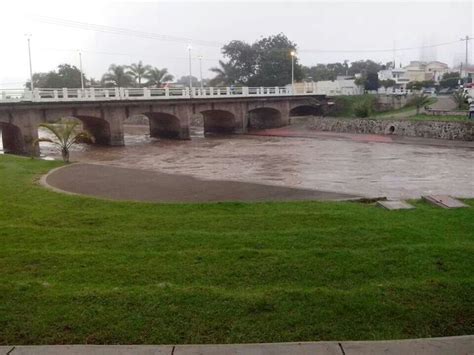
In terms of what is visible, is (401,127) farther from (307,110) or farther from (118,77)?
(118,77)

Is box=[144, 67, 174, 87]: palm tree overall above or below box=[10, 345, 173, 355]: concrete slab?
above

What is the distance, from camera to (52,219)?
349 inches

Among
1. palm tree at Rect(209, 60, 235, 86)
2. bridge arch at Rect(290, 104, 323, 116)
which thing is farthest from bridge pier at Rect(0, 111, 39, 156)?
palm tree at Rect(209, 60, 235, 86)

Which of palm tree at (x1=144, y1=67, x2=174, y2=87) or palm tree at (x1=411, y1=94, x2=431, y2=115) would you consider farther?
palm tree at (x1=144, y1=67, x2=174, y2=87)

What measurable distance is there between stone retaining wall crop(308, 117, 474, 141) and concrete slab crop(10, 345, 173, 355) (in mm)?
36267

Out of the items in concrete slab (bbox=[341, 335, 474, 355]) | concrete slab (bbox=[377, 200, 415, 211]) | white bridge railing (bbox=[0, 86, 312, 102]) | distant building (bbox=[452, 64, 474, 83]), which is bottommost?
concrete slab (bbox=[377, 200, 415, 211])

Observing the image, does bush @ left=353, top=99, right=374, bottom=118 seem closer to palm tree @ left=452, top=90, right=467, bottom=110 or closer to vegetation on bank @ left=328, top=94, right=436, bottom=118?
vegetation on bank @ left=328, top=94, right=436, bottom=118

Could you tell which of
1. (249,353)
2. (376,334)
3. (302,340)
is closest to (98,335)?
(249,353)

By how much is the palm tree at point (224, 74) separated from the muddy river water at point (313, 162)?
34.9m

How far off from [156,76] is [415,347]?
243 ft

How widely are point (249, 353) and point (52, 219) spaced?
A: 238 inches

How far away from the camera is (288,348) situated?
13.2ft

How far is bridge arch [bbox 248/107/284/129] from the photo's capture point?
54078mm

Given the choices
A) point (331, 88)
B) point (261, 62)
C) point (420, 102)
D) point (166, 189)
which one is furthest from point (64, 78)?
point (166, 189)
